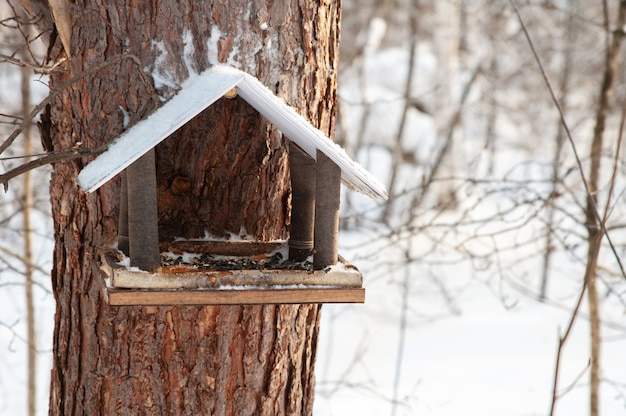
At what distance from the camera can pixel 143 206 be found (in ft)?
5.50

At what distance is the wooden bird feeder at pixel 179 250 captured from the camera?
5.07 feet

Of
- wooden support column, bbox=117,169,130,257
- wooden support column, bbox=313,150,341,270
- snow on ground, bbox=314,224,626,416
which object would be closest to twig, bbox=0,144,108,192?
wooden support column, bbox=117,169,130,257

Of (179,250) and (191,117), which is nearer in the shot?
(191,117)

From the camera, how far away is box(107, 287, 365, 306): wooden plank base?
1.53 meters

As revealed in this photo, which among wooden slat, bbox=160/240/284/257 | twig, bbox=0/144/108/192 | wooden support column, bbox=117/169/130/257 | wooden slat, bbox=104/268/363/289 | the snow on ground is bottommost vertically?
the snow on ground

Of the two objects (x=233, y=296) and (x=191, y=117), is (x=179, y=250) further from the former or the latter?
(x=191, y=117)

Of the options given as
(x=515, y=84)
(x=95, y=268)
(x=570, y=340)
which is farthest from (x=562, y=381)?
(x=515, y=84)

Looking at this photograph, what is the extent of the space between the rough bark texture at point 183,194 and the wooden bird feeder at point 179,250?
0.50 feet

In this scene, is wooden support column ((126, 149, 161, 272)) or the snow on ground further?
the snow on ground

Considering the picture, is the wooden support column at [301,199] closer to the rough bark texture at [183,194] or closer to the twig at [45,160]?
the rough bark texture at [183,194]

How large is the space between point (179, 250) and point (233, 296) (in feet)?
1.31

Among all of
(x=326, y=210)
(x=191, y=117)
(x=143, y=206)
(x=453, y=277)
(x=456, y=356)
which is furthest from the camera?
(x=453, y=277)

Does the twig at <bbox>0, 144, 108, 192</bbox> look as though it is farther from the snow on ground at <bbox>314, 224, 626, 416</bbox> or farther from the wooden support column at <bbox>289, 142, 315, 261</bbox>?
the snow on ground at <bbox>314, 224, 626, 416</bbox>

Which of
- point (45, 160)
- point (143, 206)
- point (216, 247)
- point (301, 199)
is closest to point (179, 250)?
point (216, 247)
